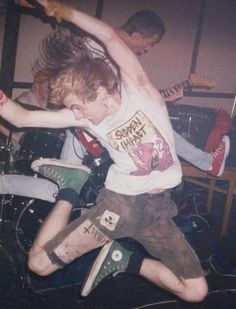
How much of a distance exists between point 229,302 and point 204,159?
1.56 m

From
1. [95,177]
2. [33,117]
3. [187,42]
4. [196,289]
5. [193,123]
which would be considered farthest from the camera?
[187,42]

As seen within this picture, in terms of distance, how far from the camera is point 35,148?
3703mm

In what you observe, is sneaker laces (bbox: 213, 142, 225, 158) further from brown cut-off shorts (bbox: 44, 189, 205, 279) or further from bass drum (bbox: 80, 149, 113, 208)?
brown cut-off shorts (bbox: 44, 189, 205, 279)

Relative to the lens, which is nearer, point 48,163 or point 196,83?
point 48,163

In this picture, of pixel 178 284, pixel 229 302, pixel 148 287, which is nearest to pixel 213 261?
pixel 229 302

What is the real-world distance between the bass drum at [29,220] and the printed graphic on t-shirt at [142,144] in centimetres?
124

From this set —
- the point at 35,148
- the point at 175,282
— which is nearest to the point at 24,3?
the point at 35,148

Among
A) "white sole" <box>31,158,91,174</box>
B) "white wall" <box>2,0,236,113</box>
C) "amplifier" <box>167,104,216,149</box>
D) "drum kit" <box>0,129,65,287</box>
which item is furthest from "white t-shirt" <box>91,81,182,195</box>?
"white wall" <box>2,0,236,113</box>

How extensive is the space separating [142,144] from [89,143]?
1328 mm

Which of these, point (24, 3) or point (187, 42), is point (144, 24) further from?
point (187, 42)

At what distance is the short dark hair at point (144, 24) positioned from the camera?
4.02m

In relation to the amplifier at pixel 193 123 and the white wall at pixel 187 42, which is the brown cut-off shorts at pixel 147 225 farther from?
the white wall at pixel 187 42

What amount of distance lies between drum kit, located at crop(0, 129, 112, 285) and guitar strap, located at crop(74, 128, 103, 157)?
0.16 feet

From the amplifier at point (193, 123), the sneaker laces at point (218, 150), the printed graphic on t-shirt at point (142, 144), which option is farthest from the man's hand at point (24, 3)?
the sneaker laces at point (218, 150)
